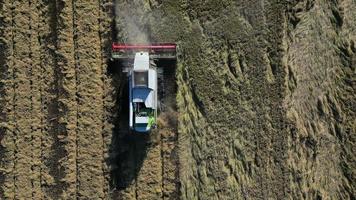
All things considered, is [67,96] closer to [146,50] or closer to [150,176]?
[146,50]

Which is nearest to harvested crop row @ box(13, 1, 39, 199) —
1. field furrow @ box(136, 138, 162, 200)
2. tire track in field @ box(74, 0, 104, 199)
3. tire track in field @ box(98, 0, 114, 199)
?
tire track in field @ box(74, 0, 104, 199)

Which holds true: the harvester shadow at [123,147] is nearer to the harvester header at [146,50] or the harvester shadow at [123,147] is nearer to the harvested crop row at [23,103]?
the harvester header at [146,50]

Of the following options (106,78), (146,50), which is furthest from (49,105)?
(146,50)

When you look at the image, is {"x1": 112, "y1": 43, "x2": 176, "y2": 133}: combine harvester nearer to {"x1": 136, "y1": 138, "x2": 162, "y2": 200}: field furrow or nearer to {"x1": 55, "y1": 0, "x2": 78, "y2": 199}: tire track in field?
{"x1": 136, "y1": 138, "x2": 162, "y2": 200}: field furrow

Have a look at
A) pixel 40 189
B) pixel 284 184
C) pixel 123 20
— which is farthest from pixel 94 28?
pixel 284 184

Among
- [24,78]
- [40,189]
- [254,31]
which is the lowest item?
[40,189]

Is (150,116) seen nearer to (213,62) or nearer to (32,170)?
(213,62)
